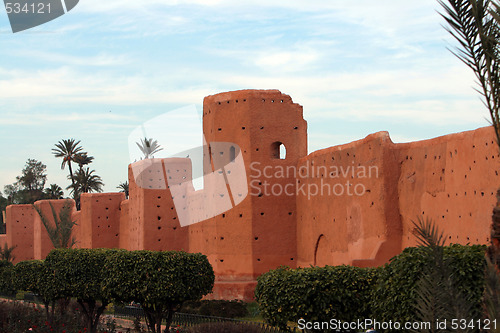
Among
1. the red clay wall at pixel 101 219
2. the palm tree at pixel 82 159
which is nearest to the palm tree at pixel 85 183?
the palm tree at pixel 82 159

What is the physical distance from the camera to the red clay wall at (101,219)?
28578 mm

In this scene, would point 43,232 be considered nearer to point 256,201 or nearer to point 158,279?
point 256,201

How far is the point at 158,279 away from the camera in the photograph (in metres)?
13.7

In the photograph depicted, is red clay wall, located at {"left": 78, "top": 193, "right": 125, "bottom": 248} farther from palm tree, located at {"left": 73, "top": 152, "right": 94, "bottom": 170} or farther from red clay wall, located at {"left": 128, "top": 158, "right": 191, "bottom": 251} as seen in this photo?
palm tree, located at {"left": 73, "top": 152, "right": 94, "bottom": 170}

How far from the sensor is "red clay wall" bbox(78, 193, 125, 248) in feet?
93.8

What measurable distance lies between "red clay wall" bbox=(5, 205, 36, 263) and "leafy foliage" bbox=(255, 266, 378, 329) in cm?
2982

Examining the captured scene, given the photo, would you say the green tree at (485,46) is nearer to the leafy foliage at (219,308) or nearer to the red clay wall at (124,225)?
the leafy foliage at (219,308)

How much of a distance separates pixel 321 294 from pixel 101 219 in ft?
65.8

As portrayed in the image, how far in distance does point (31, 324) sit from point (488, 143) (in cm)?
1212

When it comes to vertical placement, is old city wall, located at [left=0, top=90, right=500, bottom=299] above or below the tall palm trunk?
above

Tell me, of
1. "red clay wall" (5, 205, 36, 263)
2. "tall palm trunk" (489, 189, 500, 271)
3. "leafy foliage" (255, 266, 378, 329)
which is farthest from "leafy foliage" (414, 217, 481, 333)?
"red clay wall" (5, 205, 36, 263)

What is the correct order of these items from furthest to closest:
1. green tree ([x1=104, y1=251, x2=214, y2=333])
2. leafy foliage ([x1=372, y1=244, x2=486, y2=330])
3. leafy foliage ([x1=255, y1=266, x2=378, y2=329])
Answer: green tree ([x1=104, y1=251, x2=214, y2=333])
leafy foliage ([x1=255, y1=266, x2=378, y2=329])
leafy foliage ([x1=372, y1=244, x2=486, y2=330])

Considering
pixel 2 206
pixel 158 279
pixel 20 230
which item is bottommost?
pixel 158 279

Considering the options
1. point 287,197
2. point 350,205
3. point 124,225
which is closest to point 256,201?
point 287,197
